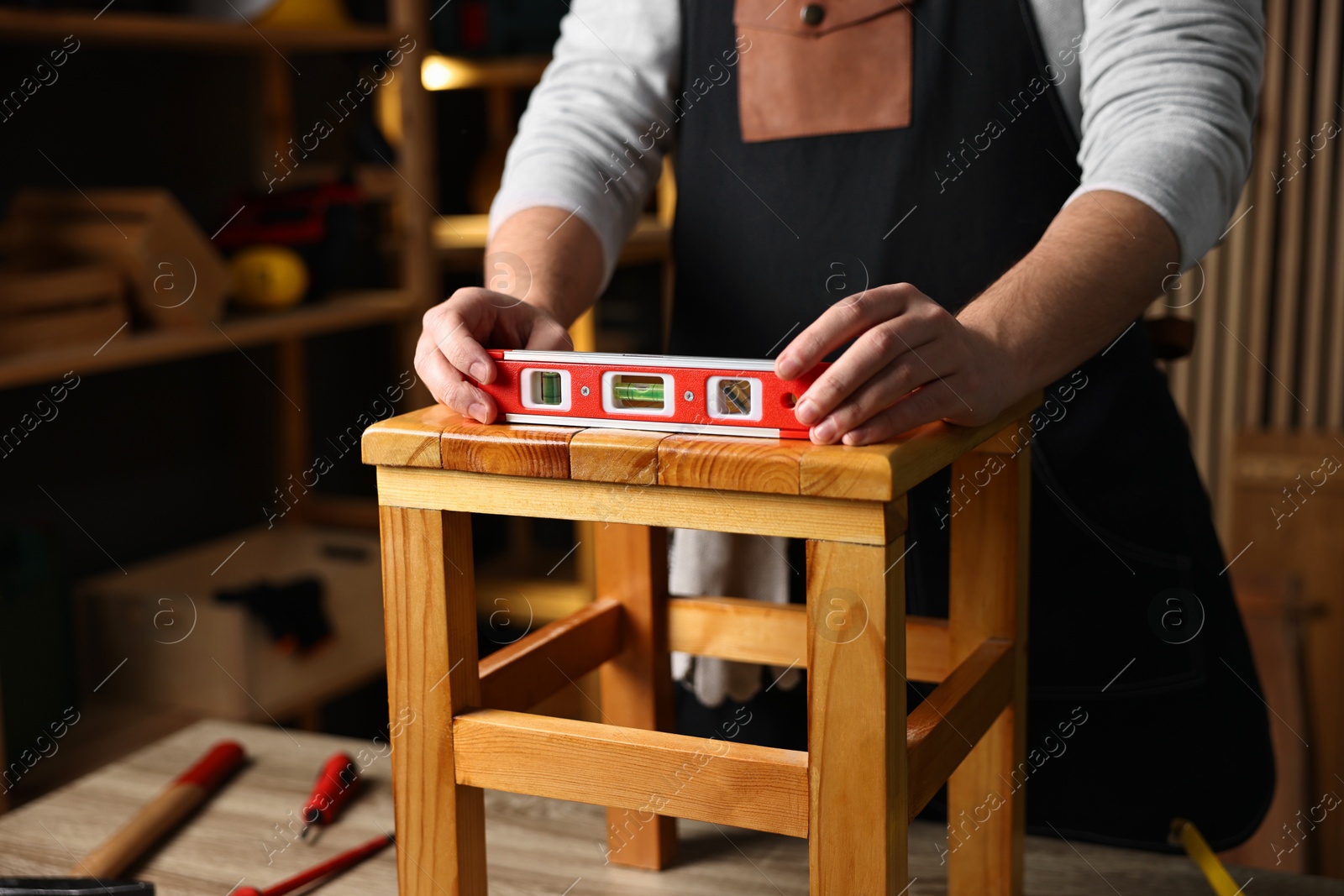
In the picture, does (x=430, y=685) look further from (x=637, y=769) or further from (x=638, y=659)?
(x=638, y=659)

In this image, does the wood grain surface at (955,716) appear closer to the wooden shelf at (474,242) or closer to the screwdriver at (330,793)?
the screwdriver at (330,793)

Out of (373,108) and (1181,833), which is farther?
(373,108)

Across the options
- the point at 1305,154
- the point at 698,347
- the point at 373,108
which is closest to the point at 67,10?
the point at 373,108

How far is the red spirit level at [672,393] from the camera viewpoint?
2.26ft

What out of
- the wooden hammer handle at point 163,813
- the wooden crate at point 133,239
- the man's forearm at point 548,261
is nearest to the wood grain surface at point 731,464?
the man's forearm at point 548,261

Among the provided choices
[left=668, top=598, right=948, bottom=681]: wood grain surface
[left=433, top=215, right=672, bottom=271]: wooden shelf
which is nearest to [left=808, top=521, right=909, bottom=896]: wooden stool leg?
[left=668, top=598, right=948, bottom=681]: wood grain surface

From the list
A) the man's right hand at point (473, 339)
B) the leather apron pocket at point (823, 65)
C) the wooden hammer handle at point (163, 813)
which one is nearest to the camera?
the man's right hand at point (473, 339)

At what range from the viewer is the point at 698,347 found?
4.20ft

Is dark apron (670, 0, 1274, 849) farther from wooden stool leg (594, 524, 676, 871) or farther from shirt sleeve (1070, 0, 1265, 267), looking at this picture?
wooden stool leg (594, 524, 676, 871)

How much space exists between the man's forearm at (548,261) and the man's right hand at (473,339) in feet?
0.25

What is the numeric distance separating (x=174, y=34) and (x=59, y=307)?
0.52 metres

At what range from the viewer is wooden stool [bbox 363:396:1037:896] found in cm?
67

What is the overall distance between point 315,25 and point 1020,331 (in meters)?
1.97

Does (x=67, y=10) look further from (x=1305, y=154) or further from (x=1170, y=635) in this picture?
(x=1305, y=154)
